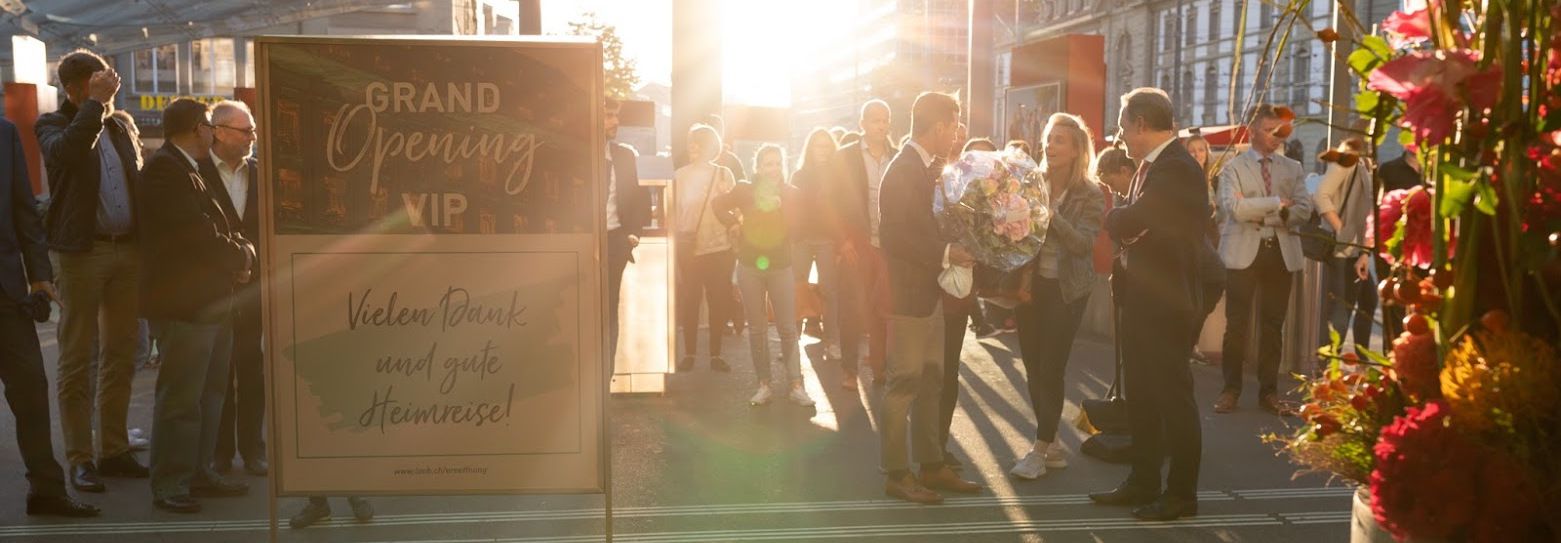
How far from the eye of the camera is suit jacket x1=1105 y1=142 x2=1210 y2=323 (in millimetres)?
6082

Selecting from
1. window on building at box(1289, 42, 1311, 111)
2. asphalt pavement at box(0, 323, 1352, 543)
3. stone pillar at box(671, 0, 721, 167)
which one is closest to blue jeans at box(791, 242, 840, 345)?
asphalt pavement at box(0, 323, 1352, 543)

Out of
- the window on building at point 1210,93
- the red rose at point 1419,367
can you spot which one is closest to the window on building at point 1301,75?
the window on building at point 1210,93

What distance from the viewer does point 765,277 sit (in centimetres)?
952

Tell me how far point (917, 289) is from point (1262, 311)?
3.73 m

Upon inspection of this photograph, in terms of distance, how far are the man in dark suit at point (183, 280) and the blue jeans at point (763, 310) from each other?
3515 millimetres

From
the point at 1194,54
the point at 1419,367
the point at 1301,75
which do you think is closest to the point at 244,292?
the point at 1419,367

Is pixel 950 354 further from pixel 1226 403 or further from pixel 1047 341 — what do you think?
pixel 1226 403

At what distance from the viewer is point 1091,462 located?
7.61 metres

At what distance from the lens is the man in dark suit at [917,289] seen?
21.0ft

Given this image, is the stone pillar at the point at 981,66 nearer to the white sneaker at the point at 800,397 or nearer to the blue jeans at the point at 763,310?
the blue jeans at the point at 763,310

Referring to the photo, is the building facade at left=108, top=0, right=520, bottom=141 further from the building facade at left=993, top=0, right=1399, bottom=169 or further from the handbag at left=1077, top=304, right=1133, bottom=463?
the handbag at left=1077, top=304, right=1133, bottom=463

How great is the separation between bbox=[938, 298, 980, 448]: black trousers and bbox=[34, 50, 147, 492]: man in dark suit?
369 cm

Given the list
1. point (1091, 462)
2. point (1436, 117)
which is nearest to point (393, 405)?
point (1436, 117)

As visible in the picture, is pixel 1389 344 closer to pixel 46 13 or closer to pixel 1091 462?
pixel 1091 462
